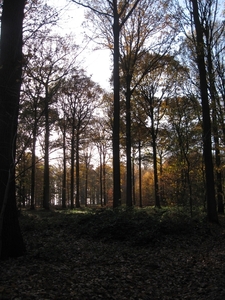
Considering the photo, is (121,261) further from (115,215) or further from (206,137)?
(206,137)

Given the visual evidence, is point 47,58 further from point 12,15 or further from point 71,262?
point 71,262

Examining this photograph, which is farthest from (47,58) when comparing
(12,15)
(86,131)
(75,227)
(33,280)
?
(86,131)

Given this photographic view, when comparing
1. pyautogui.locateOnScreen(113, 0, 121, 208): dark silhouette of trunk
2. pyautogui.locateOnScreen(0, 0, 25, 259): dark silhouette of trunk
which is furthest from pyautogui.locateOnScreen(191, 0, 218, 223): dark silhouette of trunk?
pyautogui.locateOnScreen(0, 0, 25, 259): dark silhouette of trunk

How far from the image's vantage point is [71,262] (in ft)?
19.6

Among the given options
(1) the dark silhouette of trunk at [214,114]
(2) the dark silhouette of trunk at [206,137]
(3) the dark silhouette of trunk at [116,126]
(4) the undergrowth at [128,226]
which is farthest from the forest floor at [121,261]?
(1) the dark silhouette of trunk at [214,114]

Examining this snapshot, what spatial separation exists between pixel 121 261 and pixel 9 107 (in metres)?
4.48

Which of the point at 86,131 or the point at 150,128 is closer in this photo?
the point at 150,128

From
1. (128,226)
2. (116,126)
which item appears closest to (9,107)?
(128,226)

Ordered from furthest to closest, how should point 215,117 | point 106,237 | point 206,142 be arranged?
point 215,117
point 206,142
point 106,237

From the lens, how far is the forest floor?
4387 mm

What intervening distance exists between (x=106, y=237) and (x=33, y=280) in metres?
4.34

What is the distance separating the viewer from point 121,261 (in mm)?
6297

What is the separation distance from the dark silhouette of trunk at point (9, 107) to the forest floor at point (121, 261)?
51 cm

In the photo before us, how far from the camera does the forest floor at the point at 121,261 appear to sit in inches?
173
